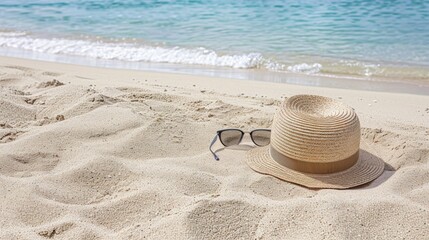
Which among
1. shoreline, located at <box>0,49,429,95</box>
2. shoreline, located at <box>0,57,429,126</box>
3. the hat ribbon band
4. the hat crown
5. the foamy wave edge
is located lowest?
shoreline, located at <box>0,49,429,95</box>

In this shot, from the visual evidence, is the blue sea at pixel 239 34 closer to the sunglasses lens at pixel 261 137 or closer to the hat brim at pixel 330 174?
the sunglasses lens at pixel 261 137

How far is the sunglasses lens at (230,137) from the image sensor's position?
141 inches

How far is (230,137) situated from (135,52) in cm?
449

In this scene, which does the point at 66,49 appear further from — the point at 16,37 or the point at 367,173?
the point at 367,173

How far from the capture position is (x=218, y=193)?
2781 mm

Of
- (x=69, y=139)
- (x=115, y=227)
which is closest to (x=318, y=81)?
(x=69, y=139)

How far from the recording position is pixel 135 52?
7.71m

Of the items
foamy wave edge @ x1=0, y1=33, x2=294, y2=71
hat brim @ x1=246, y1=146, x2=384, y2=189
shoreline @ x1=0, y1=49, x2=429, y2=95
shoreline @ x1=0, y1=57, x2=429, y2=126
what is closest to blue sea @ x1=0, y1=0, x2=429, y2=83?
foamy wave edge @ x1=0, y1=33, x2=294, y2=71

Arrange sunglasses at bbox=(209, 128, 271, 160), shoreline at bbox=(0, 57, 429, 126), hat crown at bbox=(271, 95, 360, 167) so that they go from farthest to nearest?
shoreline at bbox=(0, 57, 429, 126) < sunglasses at bbox=(209, 128, 271, 160) < hat crown at bbox=(271, 95, 360, 167)

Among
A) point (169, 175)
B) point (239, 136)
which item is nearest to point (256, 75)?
point (239, 136)

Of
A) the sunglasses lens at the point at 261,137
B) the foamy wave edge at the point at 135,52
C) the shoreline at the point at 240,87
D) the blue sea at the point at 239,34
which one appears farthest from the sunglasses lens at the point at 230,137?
the foamy wave edge at the point at 135,52

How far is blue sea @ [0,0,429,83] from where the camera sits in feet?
22.6

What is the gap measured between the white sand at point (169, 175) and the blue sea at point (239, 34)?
6.75ft

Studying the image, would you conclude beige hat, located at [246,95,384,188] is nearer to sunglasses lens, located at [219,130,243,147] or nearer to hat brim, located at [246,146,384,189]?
hat brim, located at [246,146,384,189]
